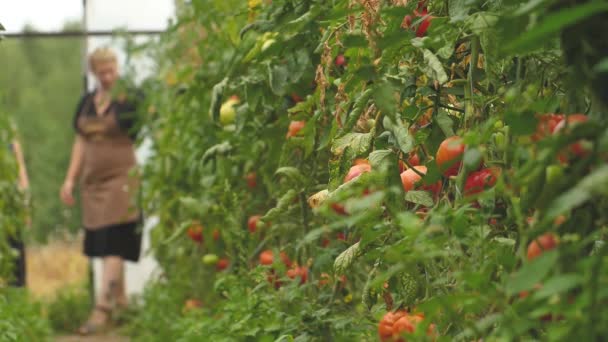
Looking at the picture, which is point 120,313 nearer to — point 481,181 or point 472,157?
point 481,181

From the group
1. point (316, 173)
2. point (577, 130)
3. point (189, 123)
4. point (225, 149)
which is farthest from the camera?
point (189, 123)

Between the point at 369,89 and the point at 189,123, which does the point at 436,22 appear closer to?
the point at 369,89

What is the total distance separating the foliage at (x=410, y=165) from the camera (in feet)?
2.84

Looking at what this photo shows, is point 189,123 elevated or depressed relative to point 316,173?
depressed

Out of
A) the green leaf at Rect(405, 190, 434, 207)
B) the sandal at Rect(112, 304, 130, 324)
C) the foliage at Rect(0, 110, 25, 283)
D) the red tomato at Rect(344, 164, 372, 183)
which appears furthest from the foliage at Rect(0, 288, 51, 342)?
the sandal at Rect(112, 304, 130, 324)

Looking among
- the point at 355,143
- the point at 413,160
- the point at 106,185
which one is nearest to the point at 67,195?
the point at 106,185

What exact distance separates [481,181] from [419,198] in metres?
0.18

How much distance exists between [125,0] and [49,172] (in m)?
7.73

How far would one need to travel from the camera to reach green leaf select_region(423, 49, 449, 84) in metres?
1.38

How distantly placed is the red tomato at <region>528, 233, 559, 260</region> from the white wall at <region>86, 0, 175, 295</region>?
207 inches

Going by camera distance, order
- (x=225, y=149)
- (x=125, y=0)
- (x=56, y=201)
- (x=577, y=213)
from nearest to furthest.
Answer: (x=577, y=213), (x=225, y=149), (x=125, y=0), (x=56, y=201)

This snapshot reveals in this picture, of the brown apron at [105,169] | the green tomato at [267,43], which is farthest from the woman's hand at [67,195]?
the green tomato at [267,43]

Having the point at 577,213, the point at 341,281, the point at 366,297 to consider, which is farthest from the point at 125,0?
the point at 577,213

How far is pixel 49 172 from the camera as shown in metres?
13.7
